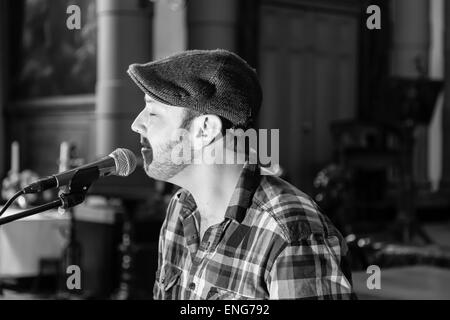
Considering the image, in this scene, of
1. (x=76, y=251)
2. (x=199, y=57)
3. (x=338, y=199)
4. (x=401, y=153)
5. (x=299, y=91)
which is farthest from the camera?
(x=299, y=91)

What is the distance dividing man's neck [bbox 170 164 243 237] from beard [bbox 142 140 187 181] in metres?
0.04

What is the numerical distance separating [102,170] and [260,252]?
1.13 ft

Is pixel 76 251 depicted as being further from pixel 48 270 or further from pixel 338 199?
pixel 338 199

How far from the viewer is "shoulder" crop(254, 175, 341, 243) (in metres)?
1.38

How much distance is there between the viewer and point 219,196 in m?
1.58

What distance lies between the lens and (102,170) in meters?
1.39

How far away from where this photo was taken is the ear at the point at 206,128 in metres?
1.50

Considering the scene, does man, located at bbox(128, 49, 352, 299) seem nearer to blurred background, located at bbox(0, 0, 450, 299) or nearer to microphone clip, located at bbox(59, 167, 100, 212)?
microphone clip, located at bbox(59, 167, 100, 212)

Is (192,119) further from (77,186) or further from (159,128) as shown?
(77,186)

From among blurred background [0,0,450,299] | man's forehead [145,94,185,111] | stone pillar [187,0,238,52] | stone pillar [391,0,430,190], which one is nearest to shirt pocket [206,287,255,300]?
man's forehead [145,94,185,111]

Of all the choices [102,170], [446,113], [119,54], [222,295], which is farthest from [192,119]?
[446,113]

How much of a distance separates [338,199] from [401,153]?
2.28 m
